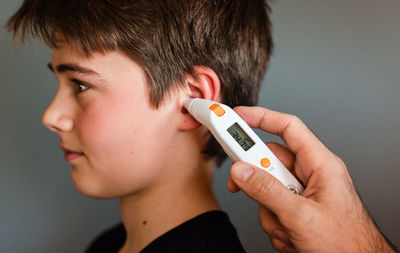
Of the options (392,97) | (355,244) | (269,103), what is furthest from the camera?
(269,103)

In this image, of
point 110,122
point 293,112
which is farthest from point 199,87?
point 293,112

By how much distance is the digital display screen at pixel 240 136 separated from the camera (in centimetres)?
70

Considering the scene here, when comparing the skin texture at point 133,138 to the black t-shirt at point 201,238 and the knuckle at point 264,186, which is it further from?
the knuckle at point 264,186

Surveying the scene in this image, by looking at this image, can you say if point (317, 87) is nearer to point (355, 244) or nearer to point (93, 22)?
point (355, 244)

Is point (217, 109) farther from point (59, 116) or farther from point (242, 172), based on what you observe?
point (59, 116)

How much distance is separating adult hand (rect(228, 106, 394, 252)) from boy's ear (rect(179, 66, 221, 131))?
18cm

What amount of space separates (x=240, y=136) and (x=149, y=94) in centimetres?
23

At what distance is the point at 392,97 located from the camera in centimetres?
108

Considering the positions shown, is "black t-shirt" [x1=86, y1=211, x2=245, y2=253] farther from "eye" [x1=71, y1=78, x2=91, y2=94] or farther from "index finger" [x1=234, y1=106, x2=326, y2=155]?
"eye" [x1=71, y1=78, x2=91, y2=94]

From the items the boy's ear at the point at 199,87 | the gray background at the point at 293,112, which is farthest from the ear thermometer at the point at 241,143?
the gray background at the point at 293,112

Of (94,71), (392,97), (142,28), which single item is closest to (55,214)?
(94,71)

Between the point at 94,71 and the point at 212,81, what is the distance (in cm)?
27

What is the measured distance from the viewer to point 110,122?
0.79 meters

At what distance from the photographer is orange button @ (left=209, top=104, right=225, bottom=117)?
70 centimetres
